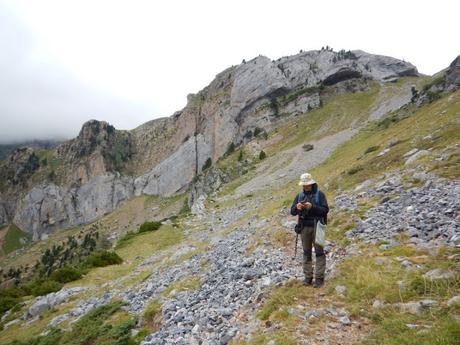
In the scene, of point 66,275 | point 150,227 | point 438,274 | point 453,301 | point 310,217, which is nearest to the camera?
point 453,301

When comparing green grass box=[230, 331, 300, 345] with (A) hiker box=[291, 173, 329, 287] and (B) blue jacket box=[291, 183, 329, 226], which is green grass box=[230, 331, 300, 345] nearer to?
(A) hiker box=[291, 173, 329, 287]

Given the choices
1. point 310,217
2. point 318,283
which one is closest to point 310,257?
point 318,283

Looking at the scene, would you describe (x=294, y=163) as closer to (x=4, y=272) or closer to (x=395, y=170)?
(x=395, y=170)

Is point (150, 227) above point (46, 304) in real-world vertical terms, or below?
above

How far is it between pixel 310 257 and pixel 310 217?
4.46ft

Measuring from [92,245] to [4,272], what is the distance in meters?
73.2

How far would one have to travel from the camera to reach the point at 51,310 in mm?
24469

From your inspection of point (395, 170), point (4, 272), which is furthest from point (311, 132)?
point (4, 272)

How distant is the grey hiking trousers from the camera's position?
11.2m

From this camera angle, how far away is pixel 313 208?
1162 centimetres

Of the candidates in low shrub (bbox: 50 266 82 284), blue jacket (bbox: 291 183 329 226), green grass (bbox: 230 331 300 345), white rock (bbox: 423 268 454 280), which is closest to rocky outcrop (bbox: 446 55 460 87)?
blue jacket (bbox: 291 183 329 226)

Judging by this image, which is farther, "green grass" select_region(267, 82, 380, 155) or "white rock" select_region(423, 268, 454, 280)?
"green grass" select_region(267, 82, 380, 155)

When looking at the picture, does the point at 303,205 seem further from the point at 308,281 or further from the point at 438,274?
the point at 438,274

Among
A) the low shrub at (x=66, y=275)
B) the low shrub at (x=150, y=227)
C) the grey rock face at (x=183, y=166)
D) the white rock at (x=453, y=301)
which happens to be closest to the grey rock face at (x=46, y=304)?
the low shrub at (x=66, y=275)
